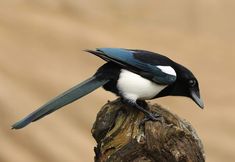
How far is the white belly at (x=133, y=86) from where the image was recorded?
1.31m

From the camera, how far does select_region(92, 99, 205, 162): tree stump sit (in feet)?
3.87

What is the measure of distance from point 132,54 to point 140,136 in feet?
0.76

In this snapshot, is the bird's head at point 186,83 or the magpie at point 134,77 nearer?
the magpie at point 134,77

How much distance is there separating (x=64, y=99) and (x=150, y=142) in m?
0.22

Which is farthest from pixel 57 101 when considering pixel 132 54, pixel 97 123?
pixel 132 54

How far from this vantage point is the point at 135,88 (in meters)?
1.32

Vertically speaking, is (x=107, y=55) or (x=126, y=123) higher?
(x=107, y=55)

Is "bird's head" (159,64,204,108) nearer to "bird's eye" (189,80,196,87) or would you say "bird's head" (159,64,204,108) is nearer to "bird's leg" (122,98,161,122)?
"bird's eye" (189,80,196,87)

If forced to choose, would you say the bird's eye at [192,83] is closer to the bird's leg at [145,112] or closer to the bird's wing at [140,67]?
the bird's wing at [140,67]

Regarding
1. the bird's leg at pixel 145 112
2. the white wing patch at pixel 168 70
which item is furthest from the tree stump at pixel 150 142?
the white wing patch at pixel 168 70

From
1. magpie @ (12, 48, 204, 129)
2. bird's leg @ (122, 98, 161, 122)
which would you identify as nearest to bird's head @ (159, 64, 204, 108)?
magpie @ (12, 48, 204, 129)

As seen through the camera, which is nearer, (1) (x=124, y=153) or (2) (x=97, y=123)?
(1) (x=124, y=153)

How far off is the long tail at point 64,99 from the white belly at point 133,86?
0.04 metres

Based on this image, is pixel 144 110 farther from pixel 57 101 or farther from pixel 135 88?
pixel 57 101
